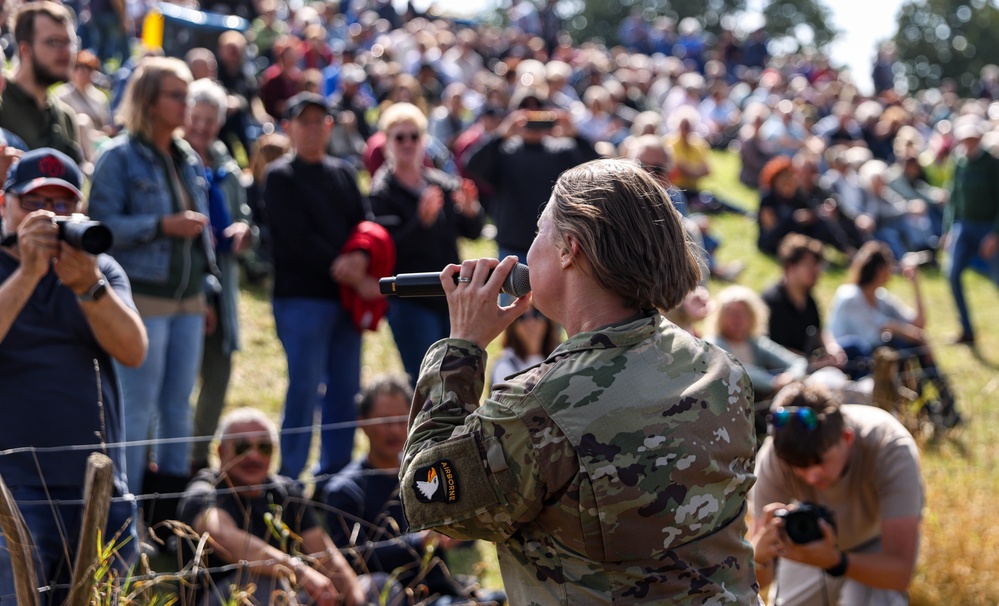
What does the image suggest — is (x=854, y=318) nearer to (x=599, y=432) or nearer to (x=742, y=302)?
(x=742, y=302)

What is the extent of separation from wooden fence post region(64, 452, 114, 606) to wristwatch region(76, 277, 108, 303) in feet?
2.01

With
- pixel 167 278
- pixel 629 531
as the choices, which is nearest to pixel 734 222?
pixel 167 278

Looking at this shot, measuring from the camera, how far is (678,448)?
2135 mm

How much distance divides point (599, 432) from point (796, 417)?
6.09ft

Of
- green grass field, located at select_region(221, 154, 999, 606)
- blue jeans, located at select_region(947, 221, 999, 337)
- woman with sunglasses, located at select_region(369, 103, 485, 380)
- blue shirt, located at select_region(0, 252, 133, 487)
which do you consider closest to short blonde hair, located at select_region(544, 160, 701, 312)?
A: blue shirt, located at select_region(0, 252, 133, 487)

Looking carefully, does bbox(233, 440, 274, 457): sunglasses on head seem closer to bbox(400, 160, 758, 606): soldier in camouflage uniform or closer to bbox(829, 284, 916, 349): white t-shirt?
bbox(400, 160, 758, 606): soldier in camouflage uniform

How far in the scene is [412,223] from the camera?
6.09 meters

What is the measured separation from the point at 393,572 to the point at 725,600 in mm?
2379

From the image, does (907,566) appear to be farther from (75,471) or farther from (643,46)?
(643,46)

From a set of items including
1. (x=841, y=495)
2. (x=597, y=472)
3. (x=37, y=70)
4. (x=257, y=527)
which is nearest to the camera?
(x=597, y=472)

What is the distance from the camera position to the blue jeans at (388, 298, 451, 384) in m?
6.03

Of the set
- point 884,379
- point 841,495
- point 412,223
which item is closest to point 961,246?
point 884,379

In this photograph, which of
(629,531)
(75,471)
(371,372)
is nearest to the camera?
(629,531)

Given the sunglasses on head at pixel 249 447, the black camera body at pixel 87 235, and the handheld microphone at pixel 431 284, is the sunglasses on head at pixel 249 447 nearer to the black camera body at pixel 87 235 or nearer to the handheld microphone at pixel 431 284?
the black camera body at pixel 87 235
